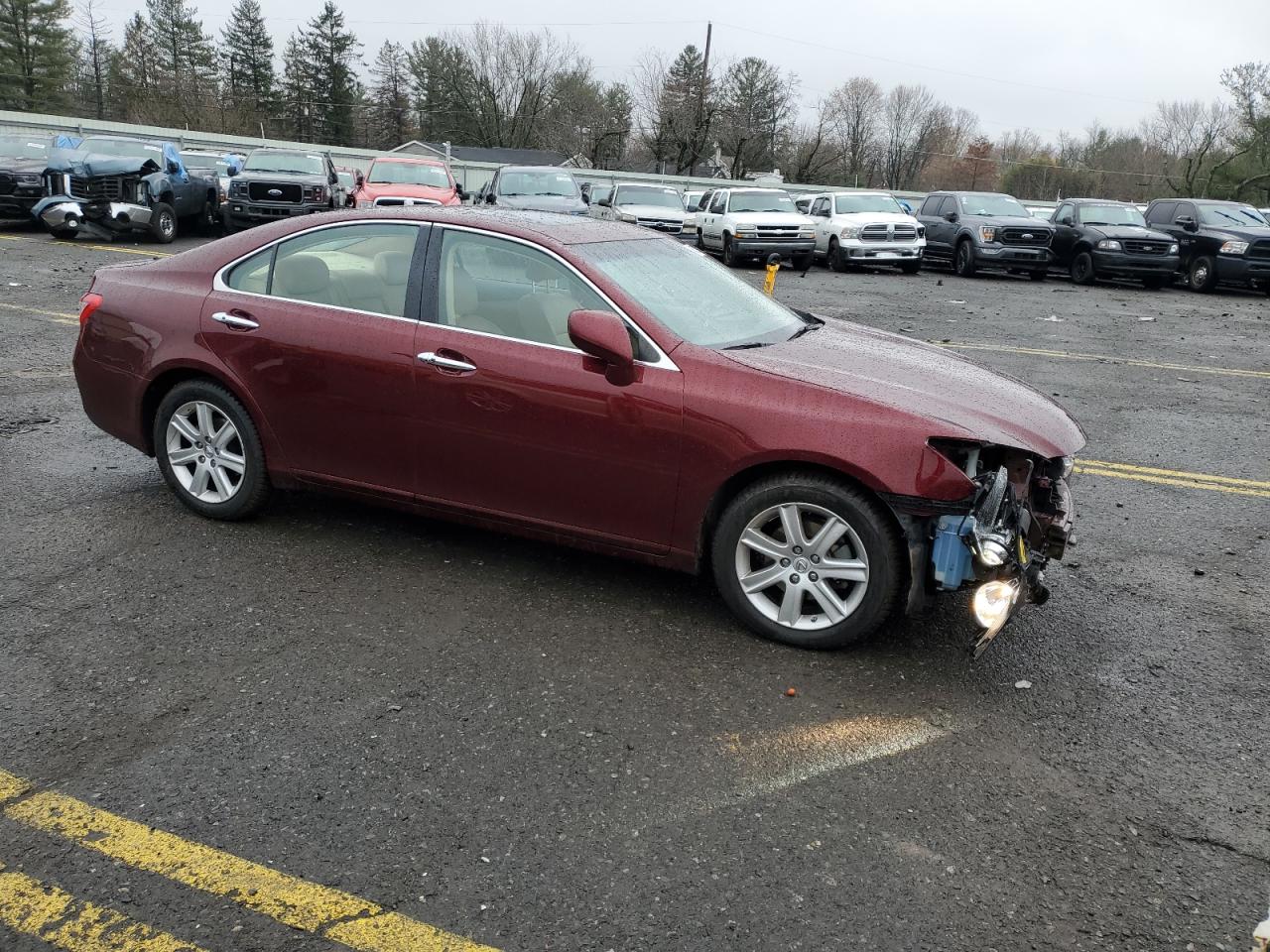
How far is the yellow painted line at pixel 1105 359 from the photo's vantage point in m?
11.2

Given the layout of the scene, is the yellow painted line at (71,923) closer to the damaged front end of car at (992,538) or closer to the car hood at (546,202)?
the damaged front end of car at (992,538)

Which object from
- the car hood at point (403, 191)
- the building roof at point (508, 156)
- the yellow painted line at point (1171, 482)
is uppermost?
the building roof at point (508, 156)

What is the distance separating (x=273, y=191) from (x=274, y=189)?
0.04 m

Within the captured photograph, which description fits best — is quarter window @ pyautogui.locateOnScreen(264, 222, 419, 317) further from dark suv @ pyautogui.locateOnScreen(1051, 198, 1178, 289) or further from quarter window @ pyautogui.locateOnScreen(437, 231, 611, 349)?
dark suv @ pyautogui.locateOnScreen(1051, 198, 1178, 289)

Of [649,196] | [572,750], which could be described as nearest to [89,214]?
[649,196]

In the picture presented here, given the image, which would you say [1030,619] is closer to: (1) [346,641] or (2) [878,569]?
(2) [878,569]

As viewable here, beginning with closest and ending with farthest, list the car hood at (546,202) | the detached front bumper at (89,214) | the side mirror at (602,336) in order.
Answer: the side mirror at (602,336)
the detached front bumper at (89,214)
the car hood at (546,202)

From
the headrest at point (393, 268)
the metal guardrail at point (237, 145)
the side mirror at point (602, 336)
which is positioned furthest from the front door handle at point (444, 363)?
the metal guardrail at point (237, 145)

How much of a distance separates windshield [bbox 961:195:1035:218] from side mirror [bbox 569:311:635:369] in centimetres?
2111

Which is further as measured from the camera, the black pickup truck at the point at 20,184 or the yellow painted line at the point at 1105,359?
the black pickup truck at the point at 20,184

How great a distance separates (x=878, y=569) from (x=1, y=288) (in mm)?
12799

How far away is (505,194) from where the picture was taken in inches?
797

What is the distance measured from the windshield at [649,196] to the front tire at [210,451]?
19.7 meters

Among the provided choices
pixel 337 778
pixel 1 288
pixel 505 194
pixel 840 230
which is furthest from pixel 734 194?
pixel 337 778
